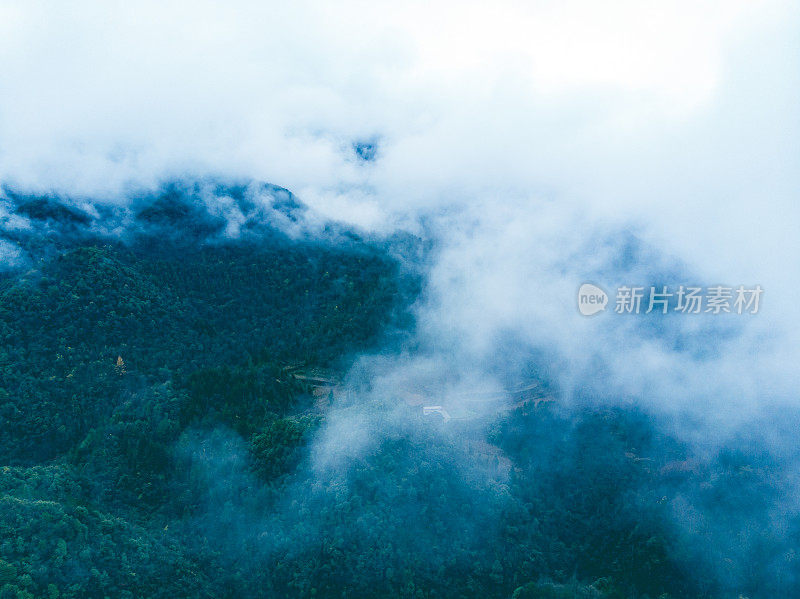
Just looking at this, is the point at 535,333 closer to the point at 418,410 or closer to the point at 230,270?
the point at 418,410

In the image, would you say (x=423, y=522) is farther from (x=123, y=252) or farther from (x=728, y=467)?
(x=123, y=252)

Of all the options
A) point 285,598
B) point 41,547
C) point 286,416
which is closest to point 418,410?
point 286,416

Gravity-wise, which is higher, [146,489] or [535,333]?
[535,333]

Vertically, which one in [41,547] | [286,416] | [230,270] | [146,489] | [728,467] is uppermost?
[230,270]

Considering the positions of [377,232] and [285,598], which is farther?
[377,232]

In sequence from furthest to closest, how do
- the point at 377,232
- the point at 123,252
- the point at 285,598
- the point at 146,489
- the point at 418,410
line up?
the point at 377,232 < the point at 123,252 < the point at 418,410 < the point at 146,489 < the point at 285,598

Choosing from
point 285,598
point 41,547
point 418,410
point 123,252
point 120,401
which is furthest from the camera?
point 123,252

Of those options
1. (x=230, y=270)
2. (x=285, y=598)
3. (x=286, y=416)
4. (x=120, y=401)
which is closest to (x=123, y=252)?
(x=230, y=270)
